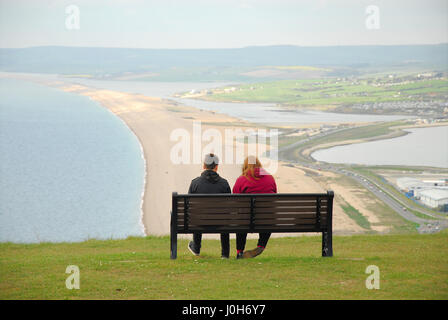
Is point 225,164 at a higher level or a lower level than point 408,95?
lower

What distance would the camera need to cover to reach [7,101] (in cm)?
8375

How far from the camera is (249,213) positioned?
6.83 metres

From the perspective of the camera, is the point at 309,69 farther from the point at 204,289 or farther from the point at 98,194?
the point at 204,289

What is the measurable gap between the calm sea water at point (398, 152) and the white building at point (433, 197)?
9.73m

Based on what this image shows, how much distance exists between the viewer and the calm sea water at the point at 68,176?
24.2 m

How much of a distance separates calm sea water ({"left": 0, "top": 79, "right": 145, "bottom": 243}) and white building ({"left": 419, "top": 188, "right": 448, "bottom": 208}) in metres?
15.5

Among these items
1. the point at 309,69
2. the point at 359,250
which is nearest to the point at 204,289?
the point at 359,250

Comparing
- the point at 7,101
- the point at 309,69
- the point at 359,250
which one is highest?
the point at 309,69

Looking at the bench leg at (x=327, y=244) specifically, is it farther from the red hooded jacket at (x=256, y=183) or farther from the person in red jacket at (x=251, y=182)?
the red hooded jacket at (x=256, y=183)

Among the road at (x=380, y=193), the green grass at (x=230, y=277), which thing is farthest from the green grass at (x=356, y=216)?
the green grass at (x=230, y=277)

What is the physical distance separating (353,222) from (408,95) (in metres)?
71.1

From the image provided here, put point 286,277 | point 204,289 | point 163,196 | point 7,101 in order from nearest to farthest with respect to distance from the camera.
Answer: point 204,289, point 286,277, point 163,196, point 7,101

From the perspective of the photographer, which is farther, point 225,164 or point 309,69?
point 309,69
